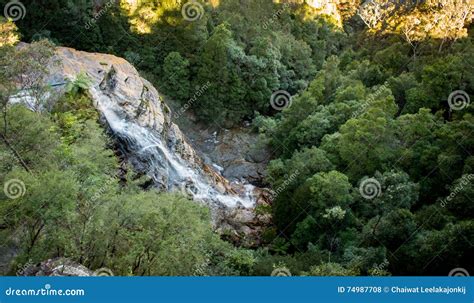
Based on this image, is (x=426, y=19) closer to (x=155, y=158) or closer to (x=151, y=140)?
(x=151, y=140)

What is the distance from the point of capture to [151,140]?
99.5 ft

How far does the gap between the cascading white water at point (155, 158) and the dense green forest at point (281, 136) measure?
57.8 inches

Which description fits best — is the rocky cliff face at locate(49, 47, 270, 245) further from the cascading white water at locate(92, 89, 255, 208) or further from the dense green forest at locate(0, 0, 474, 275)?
the dense green forest at locate(0, 0, 474, 275)

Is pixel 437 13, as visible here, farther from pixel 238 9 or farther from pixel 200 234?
pixel 200 234

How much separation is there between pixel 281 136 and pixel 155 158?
11.5 m

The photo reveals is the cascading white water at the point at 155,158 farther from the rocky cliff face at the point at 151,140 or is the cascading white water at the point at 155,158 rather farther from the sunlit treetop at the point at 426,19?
the sunlit treetop at the point at 426,19

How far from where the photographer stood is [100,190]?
1662 cm

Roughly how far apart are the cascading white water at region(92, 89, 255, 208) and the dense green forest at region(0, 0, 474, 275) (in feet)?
4.81

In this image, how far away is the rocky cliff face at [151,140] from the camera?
96.0 feet

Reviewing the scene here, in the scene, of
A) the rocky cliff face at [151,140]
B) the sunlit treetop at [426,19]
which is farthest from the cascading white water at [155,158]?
the sunlit treetop at [426,19]

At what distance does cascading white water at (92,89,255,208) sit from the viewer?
29109mm

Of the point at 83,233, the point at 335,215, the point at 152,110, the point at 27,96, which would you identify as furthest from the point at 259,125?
the point at 83,233

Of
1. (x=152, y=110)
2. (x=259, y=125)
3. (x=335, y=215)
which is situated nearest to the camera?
(x=335, y=215)

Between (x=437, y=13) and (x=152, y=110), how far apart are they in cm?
2617
